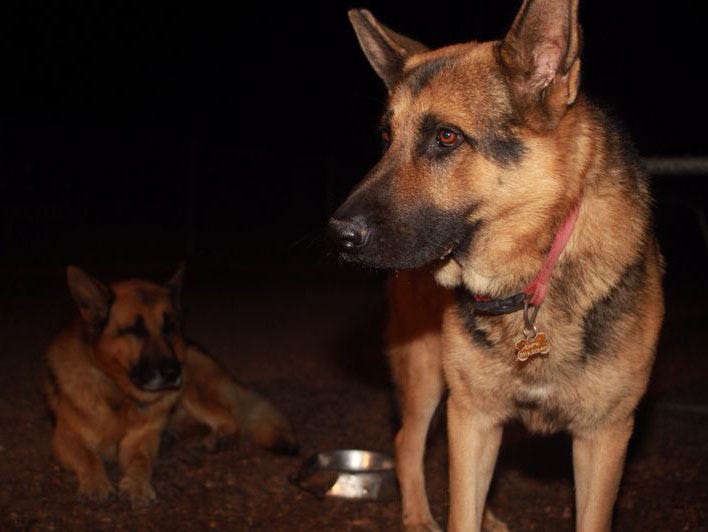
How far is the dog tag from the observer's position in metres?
3.13

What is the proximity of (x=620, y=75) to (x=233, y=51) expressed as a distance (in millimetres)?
15928

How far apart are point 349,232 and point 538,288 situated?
2.46 ft

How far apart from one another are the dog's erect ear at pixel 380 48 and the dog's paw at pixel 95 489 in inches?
97.8

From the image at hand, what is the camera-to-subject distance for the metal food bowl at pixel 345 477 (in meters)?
4.36

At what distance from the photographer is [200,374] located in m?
5.49

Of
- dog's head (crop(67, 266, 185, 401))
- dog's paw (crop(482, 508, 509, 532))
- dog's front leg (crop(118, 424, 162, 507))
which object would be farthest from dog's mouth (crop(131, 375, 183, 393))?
dog's paw (crop(482, 508, 509, 532))

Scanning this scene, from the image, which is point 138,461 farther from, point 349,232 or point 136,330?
point 349,232

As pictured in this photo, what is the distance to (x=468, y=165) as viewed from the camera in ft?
9.63

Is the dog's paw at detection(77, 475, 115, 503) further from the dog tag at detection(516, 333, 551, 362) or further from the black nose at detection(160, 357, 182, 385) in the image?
the dog tag at detection(516, 333, 551, 362)

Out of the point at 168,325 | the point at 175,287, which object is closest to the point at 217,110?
the point at 175,287

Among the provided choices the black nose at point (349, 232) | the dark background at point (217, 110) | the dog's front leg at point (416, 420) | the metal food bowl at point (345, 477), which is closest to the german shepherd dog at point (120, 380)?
the metal food bowl at point (345, 477)

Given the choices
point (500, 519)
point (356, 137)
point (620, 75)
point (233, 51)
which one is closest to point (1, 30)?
point (233, 51)

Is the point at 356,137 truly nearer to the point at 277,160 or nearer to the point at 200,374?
the point at 277,160

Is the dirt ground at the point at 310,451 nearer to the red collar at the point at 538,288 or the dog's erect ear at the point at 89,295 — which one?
the dog's erect ear at the point at 89,295
